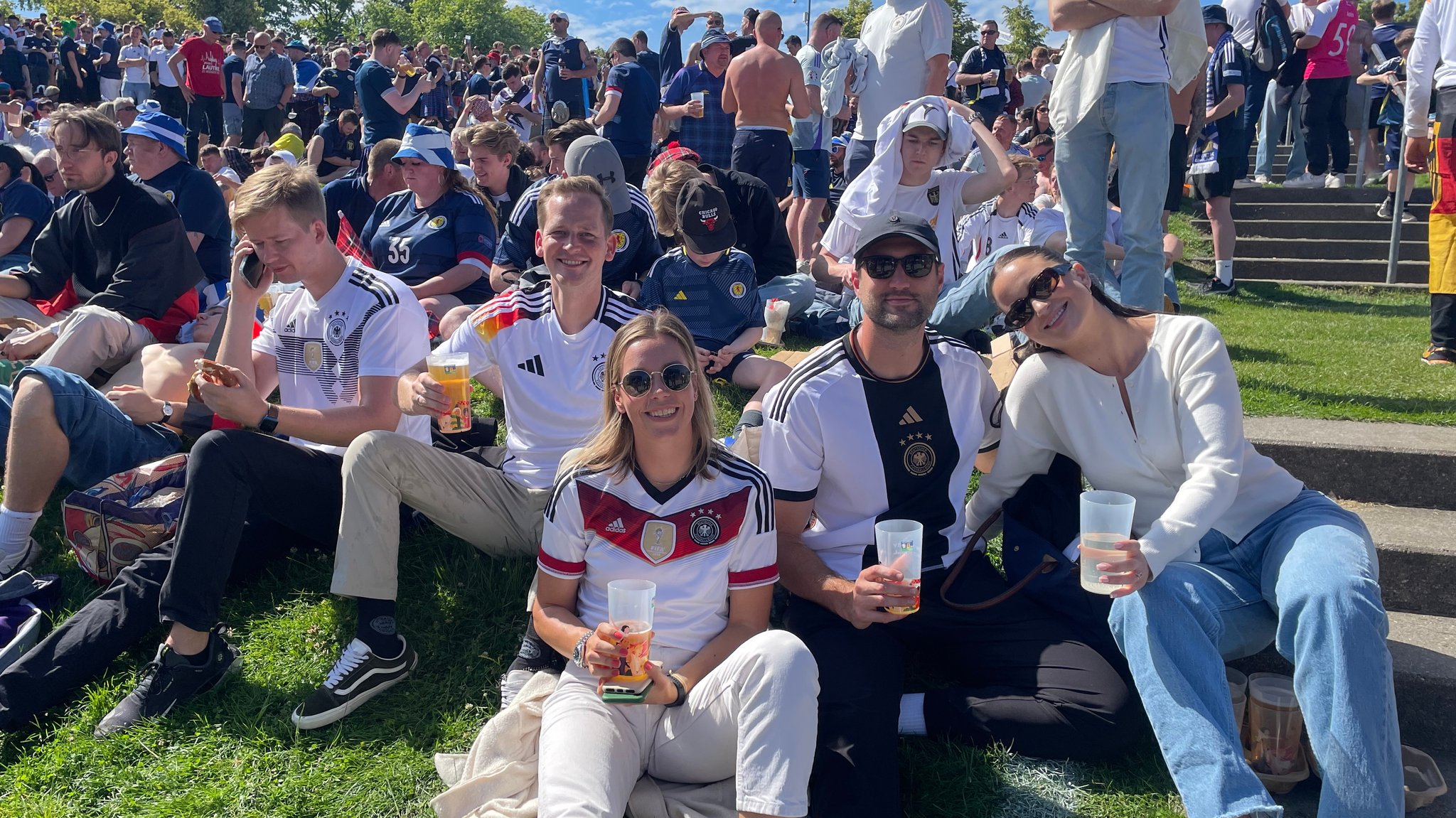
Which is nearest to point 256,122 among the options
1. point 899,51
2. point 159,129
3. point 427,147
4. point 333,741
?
point 159,129

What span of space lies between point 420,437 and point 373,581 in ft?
2.85

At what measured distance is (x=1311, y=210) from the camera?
451 inches

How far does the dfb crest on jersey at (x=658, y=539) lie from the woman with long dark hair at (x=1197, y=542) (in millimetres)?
1166

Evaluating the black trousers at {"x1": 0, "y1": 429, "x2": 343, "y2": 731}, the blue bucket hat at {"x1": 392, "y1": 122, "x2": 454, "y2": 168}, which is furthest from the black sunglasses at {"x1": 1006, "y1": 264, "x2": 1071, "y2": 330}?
the blue bucket hat at {"x1": 392, "y1": 122, "x2": 454, "y2": 168}

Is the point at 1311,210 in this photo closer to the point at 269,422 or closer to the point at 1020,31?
the point at 269,422

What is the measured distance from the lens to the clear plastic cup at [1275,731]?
324 centimetres

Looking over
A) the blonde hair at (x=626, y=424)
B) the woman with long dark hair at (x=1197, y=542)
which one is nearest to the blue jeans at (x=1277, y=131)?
the woman with long dark hair at (x=1197, y=542)

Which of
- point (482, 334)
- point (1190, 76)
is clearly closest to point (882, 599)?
point (482, 334)

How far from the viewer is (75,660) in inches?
153

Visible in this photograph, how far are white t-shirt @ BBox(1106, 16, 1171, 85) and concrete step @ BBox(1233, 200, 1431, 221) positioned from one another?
23.5 feet

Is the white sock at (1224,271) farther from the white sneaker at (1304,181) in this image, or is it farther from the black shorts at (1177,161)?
the white sneaker at (1304,181)

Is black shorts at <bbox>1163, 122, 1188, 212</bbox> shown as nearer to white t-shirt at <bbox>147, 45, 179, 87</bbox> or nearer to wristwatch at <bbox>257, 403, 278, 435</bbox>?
wristwatch at <bbox>257, 403, 278, 435</bbox>

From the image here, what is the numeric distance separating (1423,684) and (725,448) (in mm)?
2331

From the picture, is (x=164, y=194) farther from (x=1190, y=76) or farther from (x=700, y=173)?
(x=1190, y=76)
